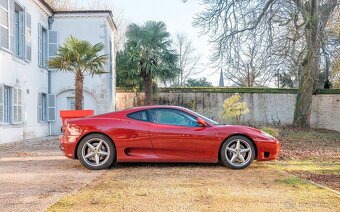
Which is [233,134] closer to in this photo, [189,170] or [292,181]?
[189,170]

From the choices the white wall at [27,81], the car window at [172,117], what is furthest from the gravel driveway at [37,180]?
the white wall at [27,81]

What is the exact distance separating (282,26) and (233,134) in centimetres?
991

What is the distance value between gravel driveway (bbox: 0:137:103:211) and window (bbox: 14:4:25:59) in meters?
7.61

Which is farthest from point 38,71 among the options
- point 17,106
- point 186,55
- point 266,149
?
point 186,55

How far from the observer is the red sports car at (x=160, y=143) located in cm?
760

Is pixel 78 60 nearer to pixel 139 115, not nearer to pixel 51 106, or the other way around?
pixel 51 106

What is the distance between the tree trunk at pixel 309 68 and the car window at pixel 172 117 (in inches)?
374

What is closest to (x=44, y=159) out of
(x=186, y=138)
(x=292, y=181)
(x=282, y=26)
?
(x=186, y=138)

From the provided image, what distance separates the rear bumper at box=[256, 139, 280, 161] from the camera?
768 centimetres

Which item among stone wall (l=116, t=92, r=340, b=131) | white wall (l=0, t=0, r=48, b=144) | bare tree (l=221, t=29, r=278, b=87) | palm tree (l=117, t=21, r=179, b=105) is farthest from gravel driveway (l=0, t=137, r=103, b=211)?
stone wall (l=116, t=92, r=340, b=131)

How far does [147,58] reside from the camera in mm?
21156

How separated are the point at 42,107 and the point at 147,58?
19.2 feet

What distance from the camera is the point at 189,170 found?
737cm

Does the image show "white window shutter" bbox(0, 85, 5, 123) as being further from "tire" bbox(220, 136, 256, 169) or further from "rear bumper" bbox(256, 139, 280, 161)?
"rear bumper" bbox(256, 139, 280, 161)
